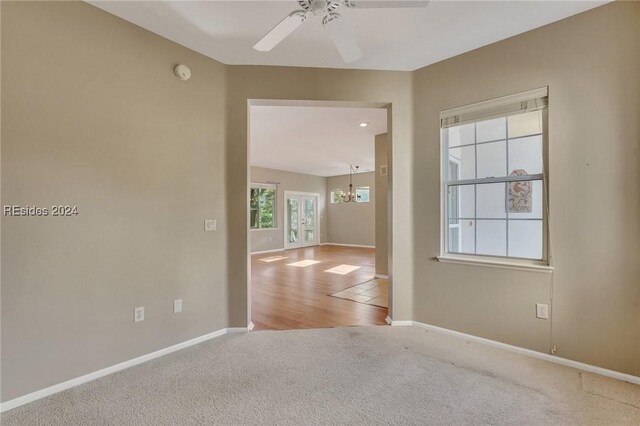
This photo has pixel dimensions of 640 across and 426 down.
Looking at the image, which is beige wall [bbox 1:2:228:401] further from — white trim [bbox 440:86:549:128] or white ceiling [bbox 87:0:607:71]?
white trim [bbox 440:86:549:128]

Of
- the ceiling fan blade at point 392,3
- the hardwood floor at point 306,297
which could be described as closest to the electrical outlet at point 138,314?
the hardwood floor at point 306,297

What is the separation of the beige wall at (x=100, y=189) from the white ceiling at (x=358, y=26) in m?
0.23

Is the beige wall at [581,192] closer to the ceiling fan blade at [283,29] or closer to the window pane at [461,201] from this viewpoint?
the window pane at [461,201]

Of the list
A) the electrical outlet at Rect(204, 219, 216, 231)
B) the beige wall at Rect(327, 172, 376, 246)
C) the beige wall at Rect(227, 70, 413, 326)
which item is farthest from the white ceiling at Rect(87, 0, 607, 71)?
the beige wall at Rect(327, 172, 376, 246)

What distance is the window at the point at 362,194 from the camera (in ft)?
33.1

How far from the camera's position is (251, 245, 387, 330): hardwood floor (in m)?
3.20

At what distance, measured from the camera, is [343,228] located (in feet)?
35.1

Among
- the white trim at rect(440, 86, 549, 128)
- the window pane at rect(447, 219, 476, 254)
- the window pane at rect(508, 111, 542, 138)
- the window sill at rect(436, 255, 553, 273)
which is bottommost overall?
the window sill at rect(436, 255, 553, 273)

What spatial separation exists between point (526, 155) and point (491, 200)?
1.57 feet

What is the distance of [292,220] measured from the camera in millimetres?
9875

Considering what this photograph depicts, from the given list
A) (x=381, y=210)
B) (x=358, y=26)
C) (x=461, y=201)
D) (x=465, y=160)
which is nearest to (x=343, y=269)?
(x=381, y=210)

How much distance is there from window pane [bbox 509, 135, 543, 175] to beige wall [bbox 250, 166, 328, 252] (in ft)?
22.8

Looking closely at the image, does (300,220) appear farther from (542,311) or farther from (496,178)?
(542,311)

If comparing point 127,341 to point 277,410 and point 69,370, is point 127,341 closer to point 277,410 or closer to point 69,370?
point 69,370
